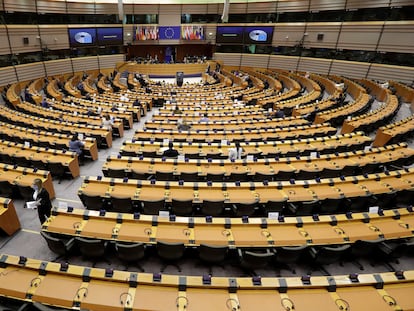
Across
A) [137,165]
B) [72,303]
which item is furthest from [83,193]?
[72,303]

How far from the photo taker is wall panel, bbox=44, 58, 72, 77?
951 inches

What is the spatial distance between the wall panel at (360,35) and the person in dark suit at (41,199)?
2473 cm

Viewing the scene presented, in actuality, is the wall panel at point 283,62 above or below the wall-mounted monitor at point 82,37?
below

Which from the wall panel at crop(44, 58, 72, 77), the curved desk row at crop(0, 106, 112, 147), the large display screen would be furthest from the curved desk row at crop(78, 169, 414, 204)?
the large display screen

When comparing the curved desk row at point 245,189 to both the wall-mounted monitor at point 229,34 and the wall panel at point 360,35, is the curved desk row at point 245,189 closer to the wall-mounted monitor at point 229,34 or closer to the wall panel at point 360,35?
the wall panel at point 360,35

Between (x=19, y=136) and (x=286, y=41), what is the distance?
25.3 m

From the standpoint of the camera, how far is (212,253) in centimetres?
519

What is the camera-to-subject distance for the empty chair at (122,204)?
6.46 meters

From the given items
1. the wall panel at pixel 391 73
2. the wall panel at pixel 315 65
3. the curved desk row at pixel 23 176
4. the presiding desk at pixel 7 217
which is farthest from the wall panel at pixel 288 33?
the presiding desk at pixel 7 217

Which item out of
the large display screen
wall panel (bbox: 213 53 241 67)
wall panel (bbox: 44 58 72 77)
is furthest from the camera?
wall panel (bbox: 213 53 241 67)

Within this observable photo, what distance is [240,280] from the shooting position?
172 inches

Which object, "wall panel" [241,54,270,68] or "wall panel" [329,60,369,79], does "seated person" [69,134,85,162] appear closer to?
"wall panel" [329,60,369,79]

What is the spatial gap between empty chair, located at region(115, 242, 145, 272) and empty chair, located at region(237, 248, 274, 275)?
1928 millimetres

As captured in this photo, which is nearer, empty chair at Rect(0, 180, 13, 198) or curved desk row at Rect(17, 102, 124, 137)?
empty chair at Rect(0, 180, 13, 198)
